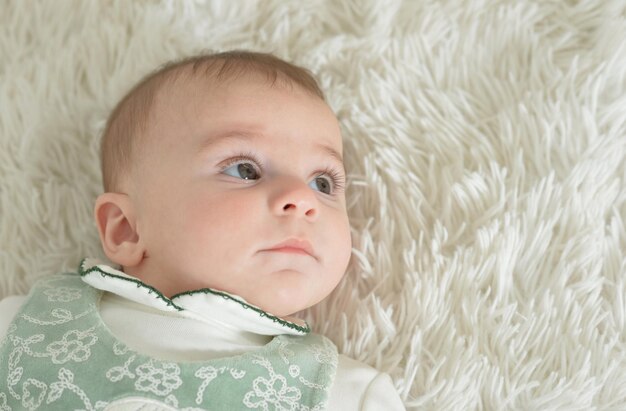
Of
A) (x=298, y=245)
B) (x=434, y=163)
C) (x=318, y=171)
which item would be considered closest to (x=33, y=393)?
(x=298, y=245)

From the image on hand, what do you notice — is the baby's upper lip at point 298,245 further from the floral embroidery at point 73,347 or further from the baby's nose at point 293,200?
the floral embroidery at point 73,347

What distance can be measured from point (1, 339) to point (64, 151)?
41 cm

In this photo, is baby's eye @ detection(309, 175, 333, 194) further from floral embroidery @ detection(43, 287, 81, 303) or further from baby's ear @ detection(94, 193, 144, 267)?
floral embroidery @ detection(43, 287, 81, 303)

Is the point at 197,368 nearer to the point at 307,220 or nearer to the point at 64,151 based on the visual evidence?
the point at 307,220

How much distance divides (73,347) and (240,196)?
0.97 feet

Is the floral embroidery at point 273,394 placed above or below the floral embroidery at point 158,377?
below

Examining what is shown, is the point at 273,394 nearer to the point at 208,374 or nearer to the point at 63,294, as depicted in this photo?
the point at 208,374

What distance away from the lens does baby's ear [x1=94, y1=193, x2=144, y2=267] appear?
3.83ft

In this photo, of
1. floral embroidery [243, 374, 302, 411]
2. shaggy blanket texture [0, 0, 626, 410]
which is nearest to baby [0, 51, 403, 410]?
floral embroidery [243, 374, 302, 411]

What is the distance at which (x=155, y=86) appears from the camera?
48.1 inches

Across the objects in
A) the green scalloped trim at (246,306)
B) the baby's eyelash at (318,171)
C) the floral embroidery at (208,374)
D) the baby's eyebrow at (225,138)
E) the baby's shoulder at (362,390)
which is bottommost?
the baby's shoulder at (362,390)

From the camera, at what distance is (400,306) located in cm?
121

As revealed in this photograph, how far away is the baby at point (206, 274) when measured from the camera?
3.37 ft

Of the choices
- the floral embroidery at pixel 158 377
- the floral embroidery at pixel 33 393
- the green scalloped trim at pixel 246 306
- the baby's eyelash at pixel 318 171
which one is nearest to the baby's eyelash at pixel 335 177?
the baby's eyelash at pixel 318 171
